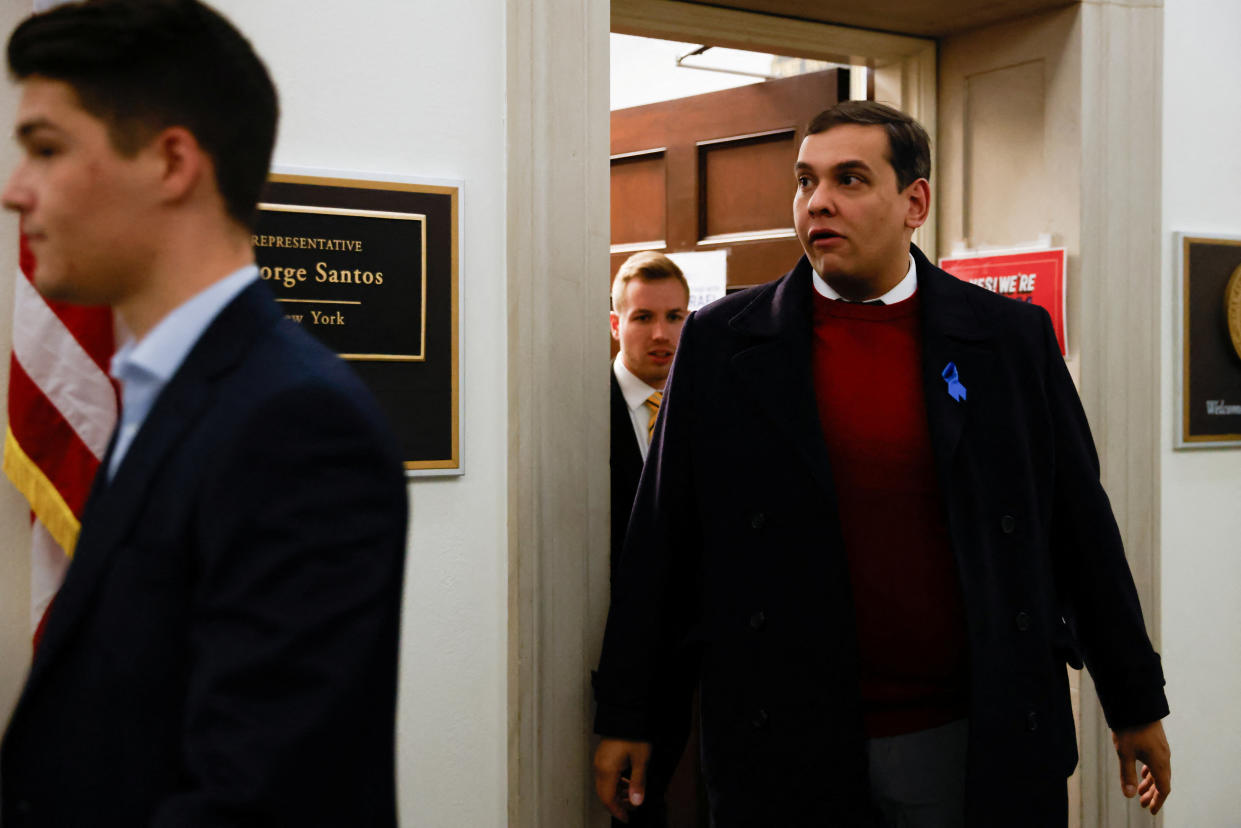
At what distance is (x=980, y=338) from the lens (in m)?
2.31

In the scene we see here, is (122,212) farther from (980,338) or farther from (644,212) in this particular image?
(644,212)

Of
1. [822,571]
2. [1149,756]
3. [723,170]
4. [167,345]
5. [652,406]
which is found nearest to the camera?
[167,345]

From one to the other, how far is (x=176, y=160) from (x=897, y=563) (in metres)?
1.55

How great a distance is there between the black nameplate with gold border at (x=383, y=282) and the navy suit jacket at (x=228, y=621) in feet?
4.28

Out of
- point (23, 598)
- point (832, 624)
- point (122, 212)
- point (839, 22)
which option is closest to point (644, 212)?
point (839, 22)

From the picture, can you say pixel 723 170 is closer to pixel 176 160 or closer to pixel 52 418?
pixel 52 418

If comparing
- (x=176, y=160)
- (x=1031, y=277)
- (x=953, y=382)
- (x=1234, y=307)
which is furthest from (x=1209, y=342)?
(x=176, y=160)

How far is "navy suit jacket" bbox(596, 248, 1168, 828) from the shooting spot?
7.11 feet

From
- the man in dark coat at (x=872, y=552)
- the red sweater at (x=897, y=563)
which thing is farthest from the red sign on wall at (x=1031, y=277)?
the red sweater at (x=897, y=563)

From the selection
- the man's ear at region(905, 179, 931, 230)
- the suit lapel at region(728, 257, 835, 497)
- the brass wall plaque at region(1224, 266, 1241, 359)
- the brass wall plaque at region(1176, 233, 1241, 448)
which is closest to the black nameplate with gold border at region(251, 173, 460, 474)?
the suit lapel at region(728, 257, 835, 497)

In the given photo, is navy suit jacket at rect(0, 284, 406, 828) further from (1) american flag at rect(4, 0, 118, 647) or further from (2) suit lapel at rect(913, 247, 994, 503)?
(2) suit lapel at rect(913, 247, 994, 503)

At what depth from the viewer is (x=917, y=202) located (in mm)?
2445


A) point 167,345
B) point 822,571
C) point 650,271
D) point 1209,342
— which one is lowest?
point 822,571

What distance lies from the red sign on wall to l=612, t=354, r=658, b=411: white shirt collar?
957 millimetres
